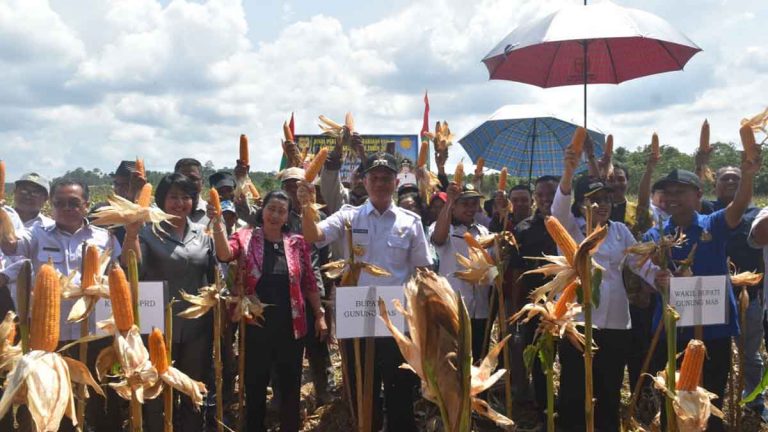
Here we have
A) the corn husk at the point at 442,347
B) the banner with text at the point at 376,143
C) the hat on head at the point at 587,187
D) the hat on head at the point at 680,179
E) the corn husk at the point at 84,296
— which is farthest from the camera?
the banner with text at the point at 376,143

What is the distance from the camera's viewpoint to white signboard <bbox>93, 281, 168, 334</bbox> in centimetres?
238

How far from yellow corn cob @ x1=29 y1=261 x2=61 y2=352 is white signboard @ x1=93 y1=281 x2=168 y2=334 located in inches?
32.1

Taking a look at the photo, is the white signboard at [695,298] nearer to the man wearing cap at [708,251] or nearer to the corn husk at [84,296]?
the man wearing cap at [708,251]

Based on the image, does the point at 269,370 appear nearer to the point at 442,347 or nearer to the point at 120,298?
the point at 120,298

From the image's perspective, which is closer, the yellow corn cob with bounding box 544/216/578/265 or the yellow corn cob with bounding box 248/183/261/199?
the yellow corn cob with bounding box 544/216/578/265

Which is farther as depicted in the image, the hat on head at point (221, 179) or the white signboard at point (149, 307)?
the hat on head at point (221, 179)

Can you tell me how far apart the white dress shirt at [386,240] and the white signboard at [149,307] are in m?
1.76

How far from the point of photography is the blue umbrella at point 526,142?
24.3ft

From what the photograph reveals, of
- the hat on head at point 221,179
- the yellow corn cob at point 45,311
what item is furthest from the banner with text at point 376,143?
the yellow corn cob at point 45,311

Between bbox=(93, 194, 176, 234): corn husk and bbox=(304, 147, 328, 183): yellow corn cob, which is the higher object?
bbox=(304, 147, 328, 183): yellow corn cob

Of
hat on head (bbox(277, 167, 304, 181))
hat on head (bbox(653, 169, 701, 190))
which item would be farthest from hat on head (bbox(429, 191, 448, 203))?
hat on head (bbox(653, 169, 701, 190))

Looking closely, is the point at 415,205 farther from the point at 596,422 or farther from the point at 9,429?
the point at 9,429

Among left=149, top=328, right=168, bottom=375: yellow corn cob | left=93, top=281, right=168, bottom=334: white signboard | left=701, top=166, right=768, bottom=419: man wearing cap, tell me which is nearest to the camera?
left=149, top=328, right=168, bottom=375: yellow corn cob

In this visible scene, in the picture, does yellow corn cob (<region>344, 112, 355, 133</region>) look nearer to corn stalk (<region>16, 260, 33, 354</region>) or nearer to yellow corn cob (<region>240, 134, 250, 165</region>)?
yellow corn cob (<region>240, 134, 250, 165</region>)
